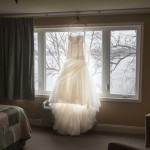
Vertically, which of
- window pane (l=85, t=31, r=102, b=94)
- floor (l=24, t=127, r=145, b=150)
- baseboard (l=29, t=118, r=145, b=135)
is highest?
window pane (l=85, t=31, r=102, b=94)

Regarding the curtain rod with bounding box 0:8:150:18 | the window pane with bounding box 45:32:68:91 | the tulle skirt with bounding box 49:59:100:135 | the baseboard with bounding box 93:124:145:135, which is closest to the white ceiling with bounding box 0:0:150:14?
the curtain rod with bounding box 0:8:150:18

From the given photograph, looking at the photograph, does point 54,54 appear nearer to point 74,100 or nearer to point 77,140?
point 74,100

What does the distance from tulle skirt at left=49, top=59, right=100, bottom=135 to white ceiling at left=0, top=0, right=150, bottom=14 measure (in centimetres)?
90

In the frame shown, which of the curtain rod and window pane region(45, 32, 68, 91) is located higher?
the curtain rod

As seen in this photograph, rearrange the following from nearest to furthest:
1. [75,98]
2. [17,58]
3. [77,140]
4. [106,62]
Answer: [77,140], [75,98], [106,62], [17,58]

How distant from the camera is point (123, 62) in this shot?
4.35 meters

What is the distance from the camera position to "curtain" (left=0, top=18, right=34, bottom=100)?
4.57 meters

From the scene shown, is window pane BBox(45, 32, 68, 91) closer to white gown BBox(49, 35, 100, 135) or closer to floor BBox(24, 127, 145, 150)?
white gown BBox(49, 35, 100, 135)

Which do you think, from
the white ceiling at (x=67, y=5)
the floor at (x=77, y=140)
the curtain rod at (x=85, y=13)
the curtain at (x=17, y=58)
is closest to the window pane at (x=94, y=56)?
the curtain rod at (x=85, y=13)

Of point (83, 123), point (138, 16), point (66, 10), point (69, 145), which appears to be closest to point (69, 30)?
point (66, 10)

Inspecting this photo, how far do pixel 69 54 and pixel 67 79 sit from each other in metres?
0.45

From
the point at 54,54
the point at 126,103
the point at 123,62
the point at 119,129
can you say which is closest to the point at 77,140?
the point at 119,129

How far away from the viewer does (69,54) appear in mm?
4348

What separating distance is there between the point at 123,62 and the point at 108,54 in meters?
0.30
